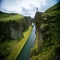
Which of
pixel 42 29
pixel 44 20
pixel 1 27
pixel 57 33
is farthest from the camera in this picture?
pixel 1 27

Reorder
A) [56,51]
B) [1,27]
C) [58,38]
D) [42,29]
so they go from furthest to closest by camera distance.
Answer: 1. [1,27]
2. [42,29]
3. [58,38]
4. [56,51]

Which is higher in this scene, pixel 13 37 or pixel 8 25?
pixel 8 25

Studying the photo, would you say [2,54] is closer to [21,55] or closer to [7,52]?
[7,52]

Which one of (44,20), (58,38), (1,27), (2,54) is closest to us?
(58,38)

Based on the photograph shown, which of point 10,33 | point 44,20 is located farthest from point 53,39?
point 10,33

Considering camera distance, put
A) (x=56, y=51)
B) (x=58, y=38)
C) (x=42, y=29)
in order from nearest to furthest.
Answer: (x=56, y=51) → (x=58, y=38) → (x=42, y=29)

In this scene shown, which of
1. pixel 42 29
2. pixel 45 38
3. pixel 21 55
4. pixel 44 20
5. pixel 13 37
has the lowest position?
pixel 21 55

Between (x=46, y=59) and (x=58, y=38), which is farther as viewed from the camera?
(x=58, y=38)

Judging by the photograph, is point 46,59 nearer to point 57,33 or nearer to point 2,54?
point 57,33

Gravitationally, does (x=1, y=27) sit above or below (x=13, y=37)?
above
